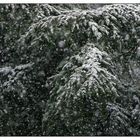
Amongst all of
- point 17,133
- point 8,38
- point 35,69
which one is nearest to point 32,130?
point 17,133

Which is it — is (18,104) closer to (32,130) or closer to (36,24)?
(32,130)

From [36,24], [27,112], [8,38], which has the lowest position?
[27,112]

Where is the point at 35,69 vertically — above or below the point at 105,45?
below

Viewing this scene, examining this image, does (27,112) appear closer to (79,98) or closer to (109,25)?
(79,98)

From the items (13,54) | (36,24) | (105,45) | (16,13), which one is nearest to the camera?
(105,45)

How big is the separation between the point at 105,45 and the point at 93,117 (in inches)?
13.5

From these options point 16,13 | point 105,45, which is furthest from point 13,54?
point 105,45

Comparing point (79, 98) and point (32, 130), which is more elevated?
point (79, 98)

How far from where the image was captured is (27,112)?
179cm

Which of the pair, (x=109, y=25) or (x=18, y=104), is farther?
(x=18, y=104)

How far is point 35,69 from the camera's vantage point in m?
1.71

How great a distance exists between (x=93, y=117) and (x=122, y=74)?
384 mm

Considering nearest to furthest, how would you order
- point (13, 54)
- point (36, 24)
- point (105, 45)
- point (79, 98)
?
1. point (79, 98)
2. point (105, 45)
3. point (36, 24)
4. point (13, 54)

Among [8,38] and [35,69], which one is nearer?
[35,69]
